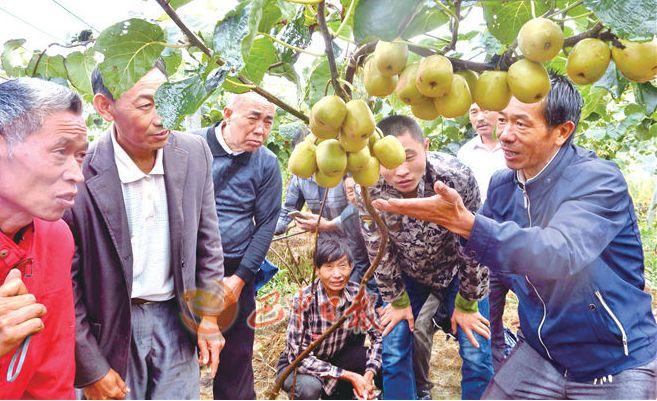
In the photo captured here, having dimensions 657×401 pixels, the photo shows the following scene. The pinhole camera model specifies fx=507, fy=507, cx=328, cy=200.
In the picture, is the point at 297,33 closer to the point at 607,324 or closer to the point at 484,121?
the point at 607,324

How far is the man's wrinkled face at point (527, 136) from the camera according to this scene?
173cm

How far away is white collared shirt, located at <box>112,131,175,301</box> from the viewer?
1940 mm

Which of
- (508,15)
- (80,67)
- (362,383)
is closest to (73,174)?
(80,67)

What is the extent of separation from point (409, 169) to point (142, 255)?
47.4 inches

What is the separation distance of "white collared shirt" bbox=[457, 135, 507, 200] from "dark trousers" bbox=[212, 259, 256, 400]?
5.40 ft

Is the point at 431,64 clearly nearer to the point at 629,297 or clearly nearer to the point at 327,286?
the point at 629,297

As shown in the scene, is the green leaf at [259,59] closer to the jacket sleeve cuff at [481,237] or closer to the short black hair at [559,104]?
the jacket sleeve cuff at [481,237]

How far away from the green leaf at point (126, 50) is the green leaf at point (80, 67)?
53 cm

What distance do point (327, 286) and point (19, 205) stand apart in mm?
2109

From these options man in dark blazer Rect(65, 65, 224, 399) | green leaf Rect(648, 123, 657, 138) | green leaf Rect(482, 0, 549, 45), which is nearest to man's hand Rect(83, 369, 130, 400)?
man in dark blazer Rect(65, 65, 224, 399)

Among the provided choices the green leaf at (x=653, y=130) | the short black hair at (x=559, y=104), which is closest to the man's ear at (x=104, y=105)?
the short black hair at (x=559, y=104)

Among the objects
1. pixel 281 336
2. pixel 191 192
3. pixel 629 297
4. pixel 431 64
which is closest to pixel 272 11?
pixel 431 64

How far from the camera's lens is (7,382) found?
4.30ft

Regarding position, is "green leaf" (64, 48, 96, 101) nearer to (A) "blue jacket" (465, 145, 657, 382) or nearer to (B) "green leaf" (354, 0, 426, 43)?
(B) "green leaf" (354, 0, 426, 43)
